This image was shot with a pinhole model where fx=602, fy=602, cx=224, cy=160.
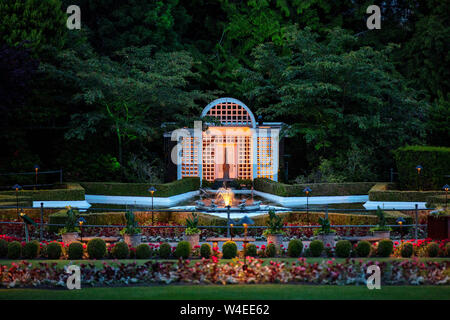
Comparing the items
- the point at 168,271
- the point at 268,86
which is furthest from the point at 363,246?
the point at 268,86

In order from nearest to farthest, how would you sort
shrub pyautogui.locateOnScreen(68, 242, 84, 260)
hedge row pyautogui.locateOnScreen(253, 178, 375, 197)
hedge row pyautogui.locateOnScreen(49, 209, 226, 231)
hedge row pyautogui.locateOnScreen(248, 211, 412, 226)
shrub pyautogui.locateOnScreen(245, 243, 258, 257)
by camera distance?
shrub pyautogui.locateOnScreen(245, 243, 258, 257), shrub pyautogui.locateOnScreen(68, 242, 84, 260), hedge row pyautogui.locateOnScreen(49, 209, 226, 231), hedge row pyautogui.locateOnScreen(248, 211, 412, 226), hedge row pyautogui.locateOnScreen(253, 178, 375, 197)

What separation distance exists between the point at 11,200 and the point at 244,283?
37.5ft

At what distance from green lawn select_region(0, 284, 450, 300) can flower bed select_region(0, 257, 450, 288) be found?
0.36 metres

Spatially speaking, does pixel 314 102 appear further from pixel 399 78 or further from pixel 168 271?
pixel 168 271

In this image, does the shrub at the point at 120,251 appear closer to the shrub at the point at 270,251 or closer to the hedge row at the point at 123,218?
the shrub at the point at 270,251

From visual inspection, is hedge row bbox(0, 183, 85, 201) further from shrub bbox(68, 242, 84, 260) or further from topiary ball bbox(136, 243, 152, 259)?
topiary ball bbox(136, 243, 152, 259)

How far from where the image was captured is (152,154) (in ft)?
96.0

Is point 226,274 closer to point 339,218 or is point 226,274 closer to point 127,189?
point 339,218

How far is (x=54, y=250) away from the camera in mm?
12461

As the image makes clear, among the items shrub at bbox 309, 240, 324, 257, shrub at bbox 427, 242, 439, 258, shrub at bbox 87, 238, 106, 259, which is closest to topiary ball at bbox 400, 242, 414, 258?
shrub at bbox 427, 242, 439, 258

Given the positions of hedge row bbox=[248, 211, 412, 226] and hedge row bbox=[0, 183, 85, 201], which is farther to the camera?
hedge row bbox=[0, 183, 85, 201]

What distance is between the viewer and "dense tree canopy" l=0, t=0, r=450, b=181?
25.4m

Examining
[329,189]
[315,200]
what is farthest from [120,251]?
[329,189]
